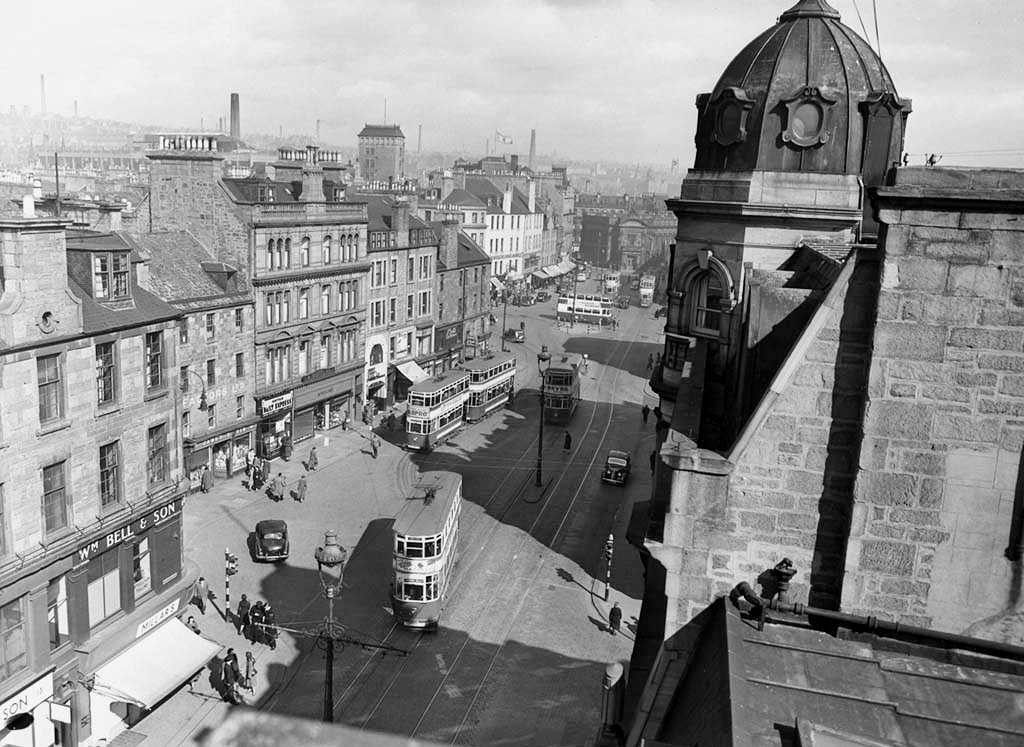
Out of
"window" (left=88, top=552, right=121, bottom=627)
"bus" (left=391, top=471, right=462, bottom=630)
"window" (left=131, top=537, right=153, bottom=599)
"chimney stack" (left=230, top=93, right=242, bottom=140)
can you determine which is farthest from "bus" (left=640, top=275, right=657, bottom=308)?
"window" (left=88, top=552, right=121, bottom=627)

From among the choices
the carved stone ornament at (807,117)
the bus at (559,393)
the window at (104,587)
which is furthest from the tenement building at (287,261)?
the carved stone ornament at (807,117)

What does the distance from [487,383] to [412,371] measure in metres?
6.76

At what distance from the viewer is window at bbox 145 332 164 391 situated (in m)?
25.8

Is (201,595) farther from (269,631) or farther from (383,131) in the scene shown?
(383,131)

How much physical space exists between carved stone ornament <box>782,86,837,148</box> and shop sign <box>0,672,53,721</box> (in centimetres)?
2149

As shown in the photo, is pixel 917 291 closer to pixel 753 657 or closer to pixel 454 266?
pixel 753 657

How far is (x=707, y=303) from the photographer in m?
23.1

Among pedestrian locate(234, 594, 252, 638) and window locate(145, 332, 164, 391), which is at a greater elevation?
window locate(145, 332, 164, 391)

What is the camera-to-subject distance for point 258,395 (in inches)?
1770

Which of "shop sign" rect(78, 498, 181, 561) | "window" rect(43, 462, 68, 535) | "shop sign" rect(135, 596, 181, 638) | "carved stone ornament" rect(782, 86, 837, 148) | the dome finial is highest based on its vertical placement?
the dome finial

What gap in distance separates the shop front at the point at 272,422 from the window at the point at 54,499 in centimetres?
2240

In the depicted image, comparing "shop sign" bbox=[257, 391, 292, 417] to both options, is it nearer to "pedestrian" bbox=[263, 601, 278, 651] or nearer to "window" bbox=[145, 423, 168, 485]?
"pedestrian" bbox=[263, 601, 278, 651]

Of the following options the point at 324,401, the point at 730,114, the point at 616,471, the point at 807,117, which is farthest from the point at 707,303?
the point at 324,401

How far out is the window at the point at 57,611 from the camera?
21875 mm
